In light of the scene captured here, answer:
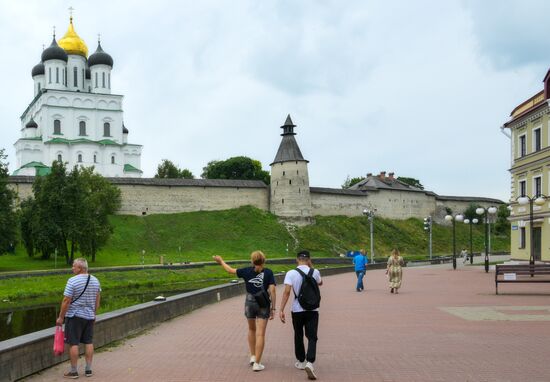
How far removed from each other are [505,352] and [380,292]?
12807 mm

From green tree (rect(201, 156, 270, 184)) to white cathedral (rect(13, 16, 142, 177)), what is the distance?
17.4 m

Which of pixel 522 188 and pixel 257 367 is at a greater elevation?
pixel 522 188

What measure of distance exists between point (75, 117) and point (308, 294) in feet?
265

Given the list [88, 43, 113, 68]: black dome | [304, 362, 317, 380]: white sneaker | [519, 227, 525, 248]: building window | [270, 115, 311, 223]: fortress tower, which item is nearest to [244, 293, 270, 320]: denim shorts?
[304, 362, 317, 380]: white sneaker

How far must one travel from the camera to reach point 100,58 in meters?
84.6

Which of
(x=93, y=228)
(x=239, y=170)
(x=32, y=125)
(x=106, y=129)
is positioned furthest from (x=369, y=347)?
(x=239, y=170)

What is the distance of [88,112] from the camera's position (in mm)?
84562

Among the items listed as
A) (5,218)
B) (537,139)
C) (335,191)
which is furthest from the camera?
(335,191)

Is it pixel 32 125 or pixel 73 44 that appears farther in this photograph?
pixel 73 44

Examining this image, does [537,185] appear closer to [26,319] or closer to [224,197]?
[26,319]

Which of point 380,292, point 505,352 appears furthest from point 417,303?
point 505,352

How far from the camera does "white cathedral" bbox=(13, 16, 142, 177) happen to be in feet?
268

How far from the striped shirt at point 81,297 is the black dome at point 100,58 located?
80.7 meters

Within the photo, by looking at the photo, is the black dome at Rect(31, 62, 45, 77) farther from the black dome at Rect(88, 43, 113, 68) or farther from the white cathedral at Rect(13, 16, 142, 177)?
the black dome at Rect(88, 43, 113, 68)
